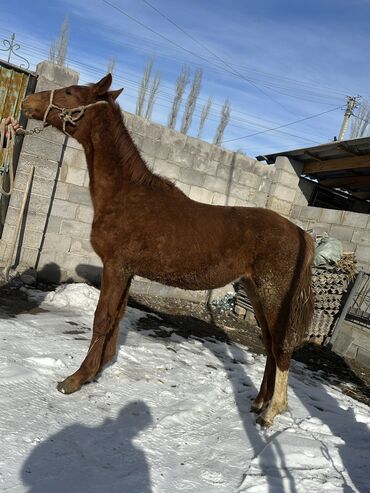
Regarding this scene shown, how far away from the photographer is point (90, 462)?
2287 mm

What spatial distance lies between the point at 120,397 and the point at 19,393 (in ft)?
2.60

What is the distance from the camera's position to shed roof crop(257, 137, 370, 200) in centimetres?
756

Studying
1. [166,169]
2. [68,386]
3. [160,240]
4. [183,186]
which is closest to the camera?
[68,386]

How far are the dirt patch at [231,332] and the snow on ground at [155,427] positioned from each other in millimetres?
846

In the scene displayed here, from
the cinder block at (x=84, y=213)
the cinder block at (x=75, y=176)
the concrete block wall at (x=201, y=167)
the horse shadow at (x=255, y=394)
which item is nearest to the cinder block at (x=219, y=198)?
the concrete block wall at (x=201, y=167)

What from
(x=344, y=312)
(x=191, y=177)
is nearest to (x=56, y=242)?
(x=191, y=177)

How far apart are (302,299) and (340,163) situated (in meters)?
5.63

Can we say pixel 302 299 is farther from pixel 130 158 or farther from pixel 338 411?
pixel 130 158

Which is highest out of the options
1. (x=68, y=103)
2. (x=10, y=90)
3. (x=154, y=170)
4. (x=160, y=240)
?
(x=10, y=90)

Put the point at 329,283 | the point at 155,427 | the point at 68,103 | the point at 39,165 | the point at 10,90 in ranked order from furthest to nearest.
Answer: the point at 329,283 < the point at 39,165 < the point at 10,90 < the point at 68,103 < the point at 155,427

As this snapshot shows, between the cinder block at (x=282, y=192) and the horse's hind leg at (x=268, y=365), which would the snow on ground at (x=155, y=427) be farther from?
Answer: the cinder block at (x=282, y=192)

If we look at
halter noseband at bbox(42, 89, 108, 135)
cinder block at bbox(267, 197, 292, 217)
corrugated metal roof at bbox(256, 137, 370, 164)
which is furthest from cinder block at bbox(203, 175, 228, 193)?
halter noseband at bbox(42, 89, 108, 135)

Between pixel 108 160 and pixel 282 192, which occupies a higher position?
pixel 282 192

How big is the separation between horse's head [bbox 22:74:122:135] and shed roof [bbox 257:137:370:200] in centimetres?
540
